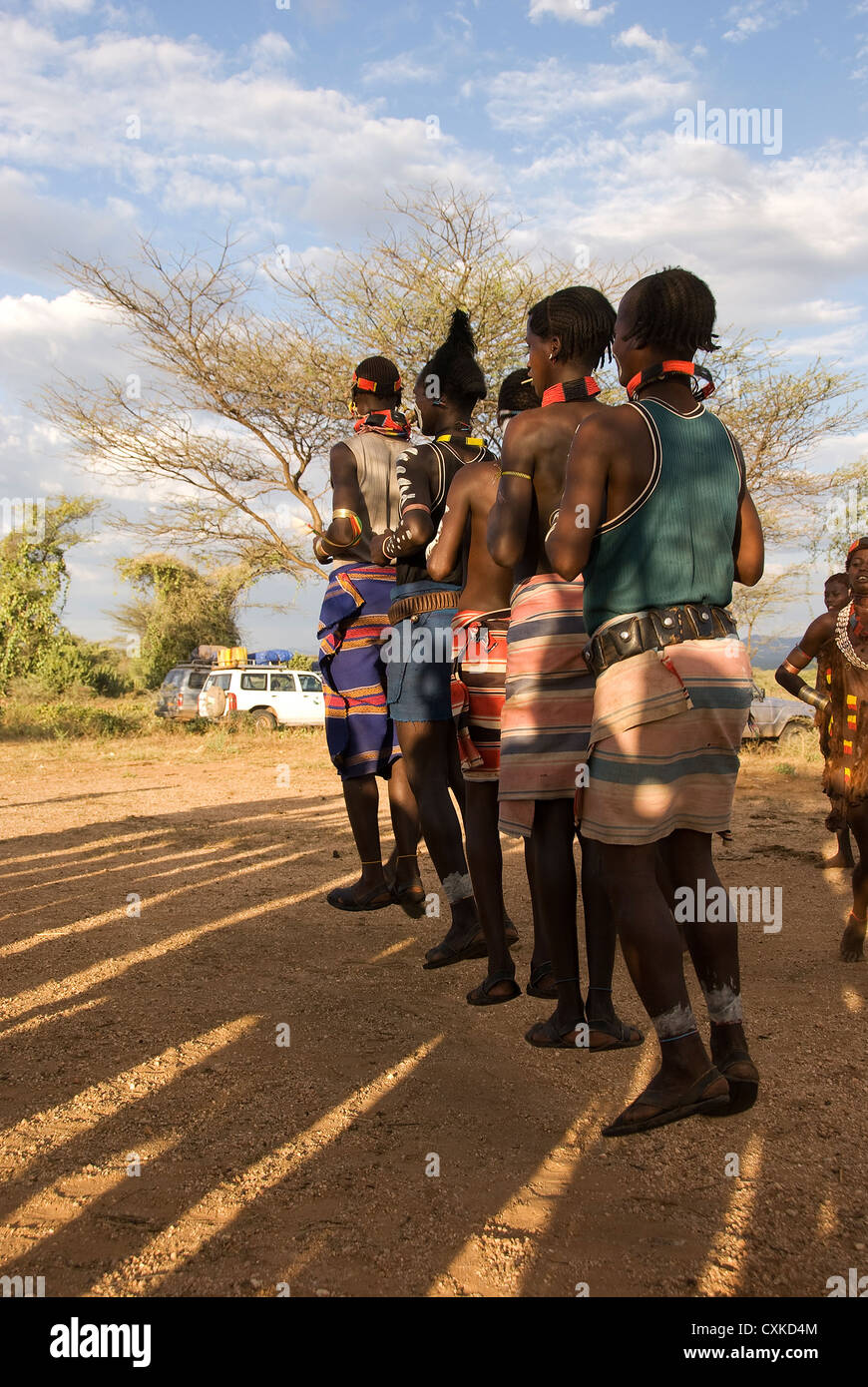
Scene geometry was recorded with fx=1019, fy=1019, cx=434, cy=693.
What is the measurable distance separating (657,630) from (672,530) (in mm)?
251

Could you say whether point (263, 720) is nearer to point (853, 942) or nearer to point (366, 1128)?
point (853, 942)

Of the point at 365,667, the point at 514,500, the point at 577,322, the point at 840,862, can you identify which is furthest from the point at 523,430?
the point at 840,862

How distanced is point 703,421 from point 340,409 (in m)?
16.0

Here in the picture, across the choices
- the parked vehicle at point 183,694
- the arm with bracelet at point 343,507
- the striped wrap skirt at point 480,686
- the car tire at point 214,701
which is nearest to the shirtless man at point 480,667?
the striped wrap skirt at point 480,686

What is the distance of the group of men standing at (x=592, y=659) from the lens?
247 centimetres

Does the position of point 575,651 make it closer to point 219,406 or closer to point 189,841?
point 189,841

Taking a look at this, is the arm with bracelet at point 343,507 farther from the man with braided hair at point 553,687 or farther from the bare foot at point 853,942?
the bare foot at point 853,942

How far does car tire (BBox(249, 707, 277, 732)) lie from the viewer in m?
20.8

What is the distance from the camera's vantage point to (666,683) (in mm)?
2465

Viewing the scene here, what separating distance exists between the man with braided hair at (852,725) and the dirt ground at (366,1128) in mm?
303

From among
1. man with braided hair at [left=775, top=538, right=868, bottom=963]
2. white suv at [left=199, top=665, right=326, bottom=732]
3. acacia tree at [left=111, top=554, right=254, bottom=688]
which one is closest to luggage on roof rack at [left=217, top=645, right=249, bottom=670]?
white suv at [left=199, top=665, right=326, bottom=732]

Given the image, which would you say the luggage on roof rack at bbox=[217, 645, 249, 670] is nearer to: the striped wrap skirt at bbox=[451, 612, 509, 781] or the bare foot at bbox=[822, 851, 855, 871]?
the bare foot at bbox=[822, 851, 855, 871]

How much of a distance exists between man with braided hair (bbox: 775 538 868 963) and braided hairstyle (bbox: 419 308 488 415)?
1979mm

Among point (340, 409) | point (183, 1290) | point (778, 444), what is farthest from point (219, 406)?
point (183, 1290)
